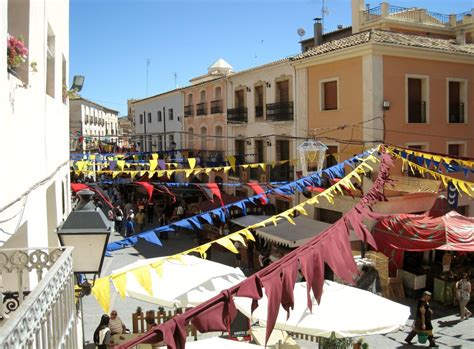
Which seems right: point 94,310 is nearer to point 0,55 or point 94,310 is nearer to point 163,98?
point 0,55

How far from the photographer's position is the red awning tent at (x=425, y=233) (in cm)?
1242

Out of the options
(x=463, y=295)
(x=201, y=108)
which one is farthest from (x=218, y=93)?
(x=463, y=295)

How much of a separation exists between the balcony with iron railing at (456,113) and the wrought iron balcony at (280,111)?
623 centimetres

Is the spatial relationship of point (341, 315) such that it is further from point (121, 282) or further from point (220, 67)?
point (220, 67)

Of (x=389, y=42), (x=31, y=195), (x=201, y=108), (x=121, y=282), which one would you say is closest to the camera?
(x=31, y=195)

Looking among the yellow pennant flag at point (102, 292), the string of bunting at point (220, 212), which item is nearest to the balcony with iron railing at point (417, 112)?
the string of bunting at point (220, 212)

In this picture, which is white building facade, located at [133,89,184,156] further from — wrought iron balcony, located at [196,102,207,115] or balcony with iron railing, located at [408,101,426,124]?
balcony with iron railing, located at [408,101,426,124]

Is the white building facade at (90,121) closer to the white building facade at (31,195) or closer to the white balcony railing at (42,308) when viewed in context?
the white building facade at (31,195)

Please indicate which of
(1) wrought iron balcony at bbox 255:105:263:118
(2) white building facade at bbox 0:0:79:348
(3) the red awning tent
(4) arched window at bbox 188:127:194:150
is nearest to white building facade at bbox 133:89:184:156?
(4) arched window at bbox 188:127:194:150

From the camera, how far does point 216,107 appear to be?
2700 centimetres

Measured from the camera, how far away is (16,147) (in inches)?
162

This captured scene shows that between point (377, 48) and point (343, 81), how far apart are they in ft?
5.83

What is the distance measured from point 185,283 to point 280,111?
42.8 ft

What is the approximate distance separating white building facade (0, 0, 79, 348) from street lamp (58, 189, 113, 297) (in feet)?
1.28
